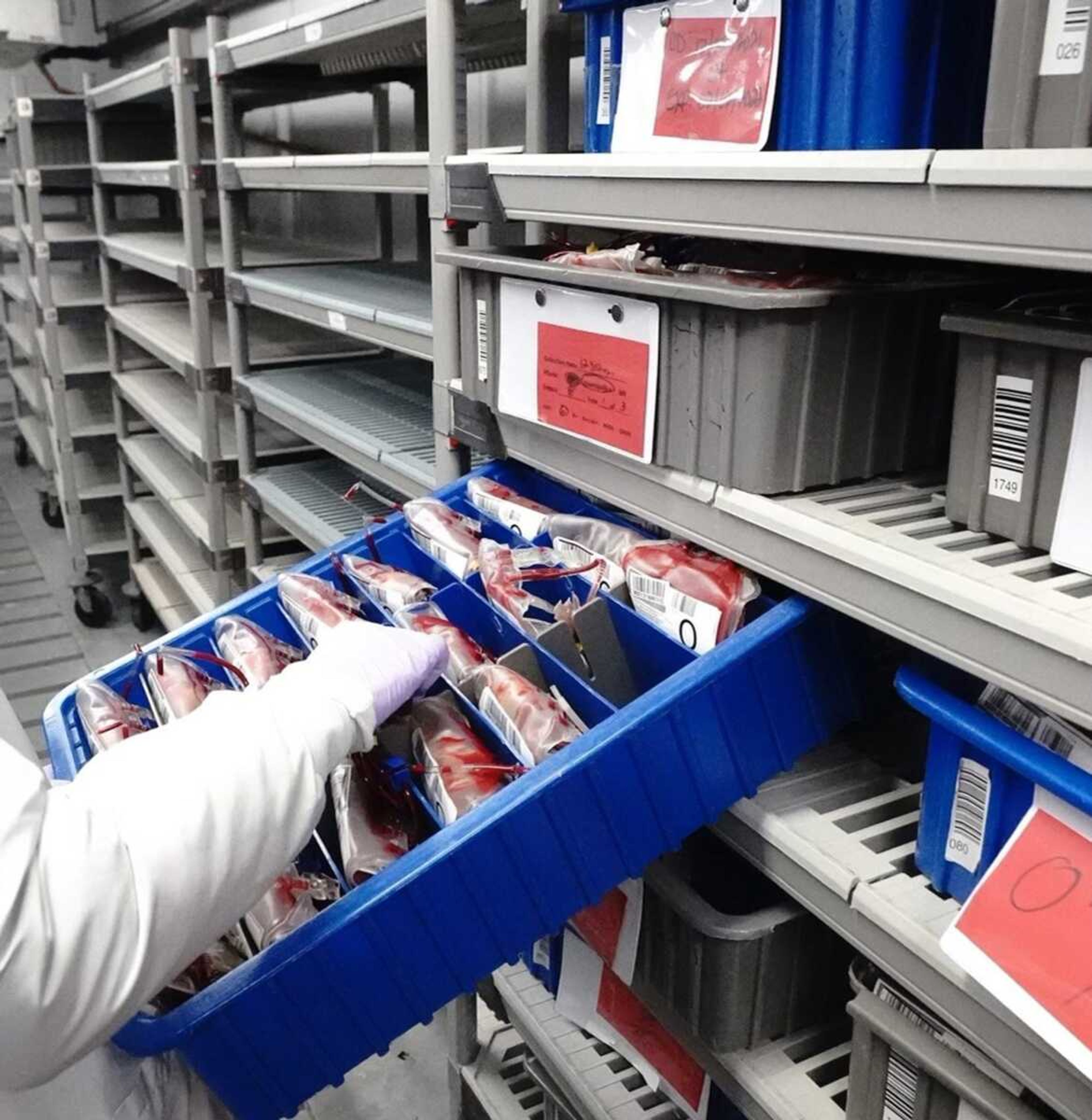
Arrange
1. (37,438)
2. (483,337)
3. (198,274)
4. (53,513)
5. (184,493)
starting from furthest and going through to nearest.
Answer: (37,438), (53,513), (184,493), (198,274), (483,337)

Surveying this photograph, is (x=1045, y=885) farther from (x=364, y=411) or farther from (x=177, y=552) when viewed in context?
(x=177, y=552)

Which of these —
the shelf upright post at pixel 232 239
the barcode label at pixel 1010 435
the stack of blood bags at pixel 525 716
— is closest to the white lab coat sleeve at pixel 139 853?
the stack of blood bags at pixel 525 716

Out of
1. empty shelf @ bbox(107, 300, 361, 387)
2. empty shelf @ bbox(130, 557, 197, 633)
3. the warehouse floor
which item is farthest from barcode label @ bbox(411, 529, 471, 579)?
empty shelf @ bbox(130, 557, 197, 633)

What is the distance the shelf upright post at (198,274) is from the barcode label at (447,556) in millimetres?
2017

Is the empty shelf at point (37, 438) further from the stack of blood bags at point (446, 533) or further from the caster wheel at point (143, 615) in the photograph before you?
the stack of blood bags at point (446, 533)

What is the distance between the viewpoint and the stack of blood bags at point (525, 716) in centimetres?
107

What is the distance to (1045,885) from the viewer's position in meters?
0.77

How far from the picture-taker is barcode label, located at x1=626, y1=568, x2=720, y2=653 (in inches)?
42.3

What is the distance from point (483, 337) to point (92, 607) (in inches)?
143

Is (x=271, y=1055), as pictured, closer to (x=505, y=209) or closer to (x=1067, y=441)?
(x=1067, y=441)

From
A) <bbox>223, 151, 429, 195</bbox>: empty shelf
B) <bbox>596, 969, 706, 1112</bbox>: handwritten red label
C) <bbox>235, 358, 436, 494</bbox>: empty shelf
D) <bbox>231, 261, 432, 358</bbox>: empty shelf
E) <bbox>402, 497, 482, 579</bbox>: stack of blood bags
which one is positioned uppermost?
<bbox>223, 151, 429, 195</bbox>: empty shelf

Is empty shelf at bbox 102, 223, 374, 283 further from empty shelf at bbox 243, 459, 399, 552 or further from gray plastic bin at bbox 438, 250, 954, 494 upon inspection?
gray plastic bin at bbox 438, 250, 954, 494

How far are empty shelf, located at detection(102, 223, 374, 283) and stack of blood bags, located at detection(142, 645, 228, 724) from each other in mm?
1823

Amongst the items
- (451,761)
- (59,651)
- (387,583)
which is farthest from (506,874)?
(59,651)
